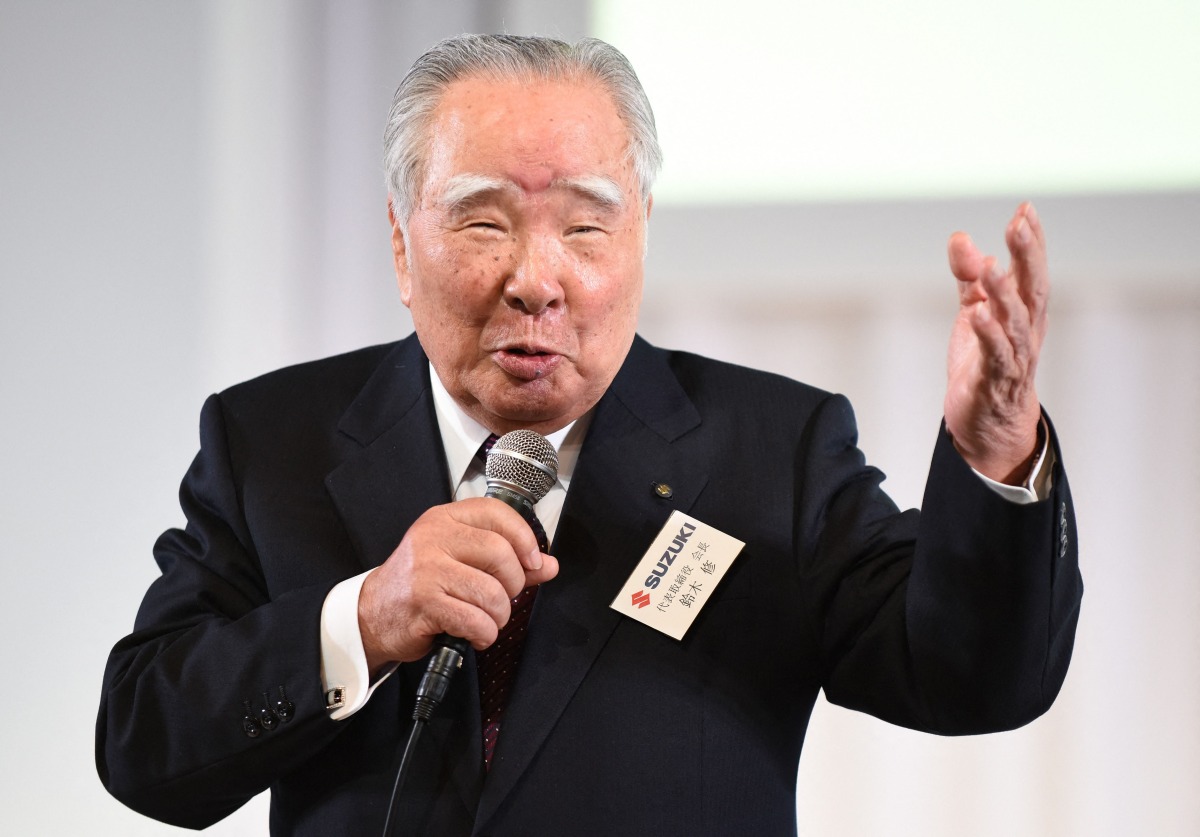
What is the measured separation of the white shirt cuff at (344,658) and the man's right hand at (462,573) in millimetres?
79

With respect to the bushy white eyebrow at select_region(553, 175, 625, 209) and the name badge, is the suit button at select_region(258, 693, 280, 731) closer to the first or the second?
the name badge

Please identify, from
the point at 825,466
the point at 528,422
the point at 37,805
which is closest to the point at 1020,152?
the point at 825,466

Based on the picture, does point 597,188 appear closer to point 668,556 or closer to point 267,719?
point 668,556

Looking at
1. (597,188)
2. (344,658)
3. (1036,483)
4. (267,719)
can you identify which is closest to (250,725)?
(267,719)

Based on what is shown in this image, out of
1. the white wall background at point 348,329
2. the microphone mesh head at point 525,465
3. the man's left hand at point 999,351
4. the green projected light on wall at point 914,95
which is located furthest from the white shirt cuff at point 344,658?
the green projected light on wall at point 914,95

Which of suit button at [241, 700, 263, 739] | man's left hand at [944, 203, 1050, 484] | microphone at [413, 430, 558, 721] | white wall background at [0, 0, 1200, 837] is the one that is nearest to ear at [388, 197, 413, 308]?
microphone at [413, 430, 558, 721]

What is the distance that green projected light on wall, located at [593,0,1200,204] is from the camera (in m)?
2.81

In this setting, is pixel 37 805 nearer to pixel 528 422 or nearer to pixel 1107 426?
pixel 528 422

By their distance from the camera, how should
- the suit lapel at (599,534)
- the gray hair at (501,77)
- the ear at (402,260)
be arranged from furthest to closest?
the ear at (402,260), the gray hair at (501,77), the suit lapel at (599,534)

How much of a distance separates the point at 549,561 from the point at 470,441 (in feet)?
1.45

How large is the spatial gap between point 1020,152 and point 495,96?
1655mm

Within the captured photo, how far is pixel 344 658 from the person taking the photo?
1.49 m

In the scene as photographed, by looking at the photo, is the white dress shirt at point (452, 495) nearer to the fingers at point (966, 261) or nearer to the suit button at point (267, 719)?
the suit button at point (267, 719)

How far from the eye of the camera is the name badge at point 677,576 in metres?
1.60
